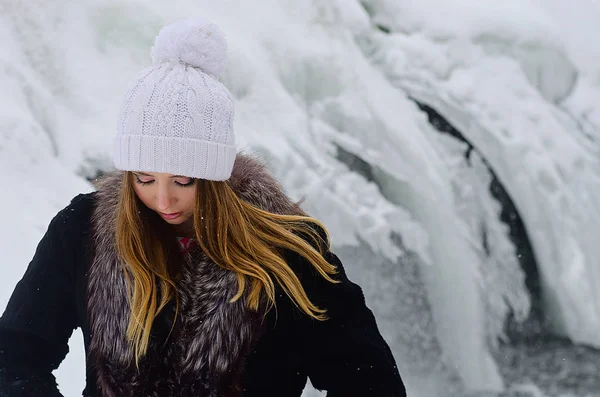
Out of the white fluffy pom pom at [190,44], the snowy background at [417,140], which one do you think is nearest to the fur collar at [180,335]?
the white fluffy pom pom at [190,44]

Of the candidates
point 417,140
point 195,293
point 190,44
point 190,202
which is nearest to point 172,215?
point 190,202

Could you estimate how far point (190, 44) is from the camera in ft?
4.77

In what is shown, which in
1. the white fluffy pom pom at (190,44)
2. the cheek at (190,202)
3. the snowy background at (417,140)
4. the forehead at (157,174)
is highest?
the white fluffy pom pom at (190,44)

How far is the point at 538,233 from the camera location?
408 cm

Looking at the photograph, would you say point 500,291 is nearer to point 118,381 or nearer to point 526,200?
point 526,200

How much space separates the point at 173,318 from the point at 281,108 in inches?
86.3

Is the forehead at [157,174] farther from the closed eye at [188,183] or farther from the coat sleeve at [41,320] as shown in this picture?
the coat sleeve at [41,320]

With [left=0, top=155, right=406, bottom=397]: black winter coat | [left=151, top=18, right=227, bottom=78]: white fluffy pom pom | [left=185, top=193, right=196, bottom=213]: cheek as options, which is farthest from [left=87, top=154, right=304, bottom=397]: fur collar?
[left=151, top=18, right=227, bottom=78]: white fluffy pom pom

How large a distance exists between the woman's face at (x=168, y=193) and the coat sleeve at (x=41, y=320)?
0.21m

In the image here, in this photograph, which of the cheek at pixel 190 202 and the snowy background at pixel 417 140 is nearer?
the cheek at pixel 190 202

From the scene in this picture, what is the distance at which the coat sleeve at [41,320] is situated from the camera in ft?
4.94

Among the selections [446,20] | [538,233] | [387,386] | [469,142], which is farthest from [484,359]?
[387,386]

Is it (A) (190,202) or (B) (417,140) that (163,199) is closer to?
(A) (190,202)

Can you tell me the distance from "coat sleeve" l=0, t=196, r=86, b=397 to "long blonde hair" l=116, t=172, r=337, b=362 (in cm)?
14
